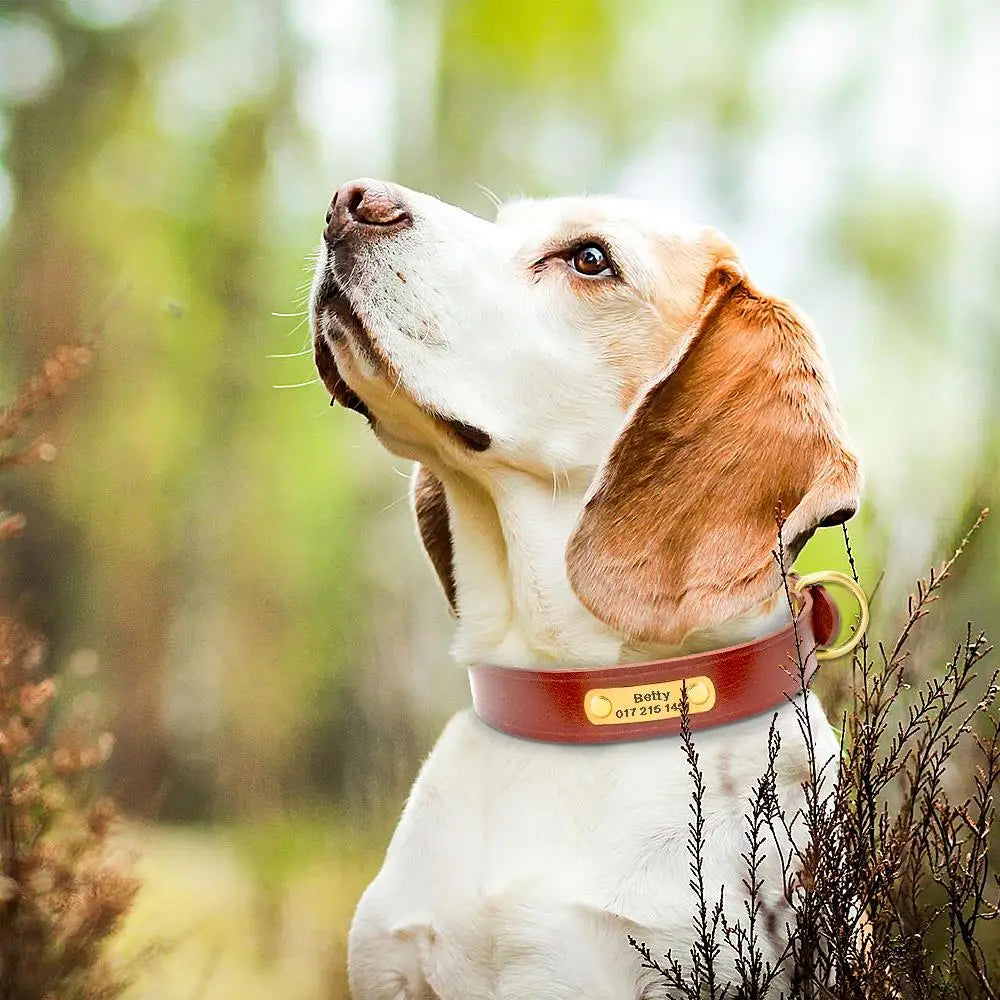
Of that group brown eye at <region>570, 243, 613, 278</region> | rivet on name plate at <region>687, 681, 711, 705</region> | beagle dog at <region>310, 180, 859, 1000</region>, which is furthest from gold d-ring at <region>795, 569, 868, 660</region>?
brown eye at <region>570, 243, 613, 278</region>

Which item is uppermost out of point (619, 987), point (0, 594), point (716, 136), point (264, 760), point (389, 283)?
point (716, 136)

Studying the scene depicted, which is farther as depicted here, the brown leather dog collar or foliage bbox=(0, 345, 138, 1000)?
foliage bbox=(0, 345, 138, 1000)

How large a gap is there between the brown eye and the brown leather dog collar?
415 mm

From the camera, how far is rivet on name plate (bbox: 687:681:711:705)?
3.88ft

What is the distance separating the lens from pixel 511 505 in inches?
51.2

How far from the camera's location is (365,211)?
3.88 feet

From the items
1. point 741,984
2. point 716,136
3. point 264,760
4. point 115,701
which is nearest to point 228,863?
point 264,760

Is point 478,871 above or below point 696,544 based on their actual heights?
below

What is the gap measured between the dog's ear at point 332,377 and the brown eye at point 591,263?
0.89 feet

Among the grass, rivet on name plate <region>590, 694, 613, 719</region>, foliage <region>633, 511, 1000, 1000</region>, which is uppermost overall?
rivet on name plate <region>590, 694, 613, 719</region>

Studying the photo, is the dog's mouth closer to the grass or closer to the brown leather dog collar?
the brown leather dog collar

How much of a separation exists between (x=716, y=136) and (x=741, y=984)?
1.23 meters

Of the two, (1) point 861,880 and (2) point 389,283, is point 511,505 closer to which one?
(2) point 389,283

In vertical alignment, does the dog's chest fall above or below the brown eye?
below
